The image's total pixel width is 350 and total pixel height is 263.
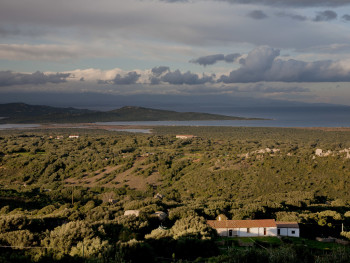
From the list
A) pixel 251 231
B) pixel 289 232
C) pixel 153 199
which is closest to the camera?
pixel 251 231

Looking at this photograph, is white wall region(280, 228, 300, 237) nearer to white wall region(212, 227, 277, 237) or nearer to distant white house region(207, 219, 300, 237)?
distant white house region(207, 219, 300, 237)

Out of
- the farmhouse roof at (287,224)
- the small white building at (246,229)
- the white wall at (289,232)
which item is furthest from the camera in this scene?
the farmhouse roof at (287,224)

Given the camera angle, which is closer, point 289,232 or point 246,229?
point 246,229

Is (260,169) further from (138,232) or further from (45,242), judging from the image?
(45,242)

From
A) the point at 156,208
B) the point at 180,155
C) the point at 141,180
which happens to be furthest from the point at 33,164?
the point at 156,208

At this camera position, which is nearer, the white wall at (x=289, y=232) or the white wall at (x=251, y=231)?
the white wall at (x=251, y=231)

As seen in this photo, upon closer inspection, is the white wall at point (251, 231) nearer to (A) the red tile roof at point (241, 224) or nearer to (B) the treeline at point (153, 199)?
(A) the red tile roof at point (241, 224)

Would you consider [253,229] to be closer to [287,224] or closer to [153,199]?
[287,224]

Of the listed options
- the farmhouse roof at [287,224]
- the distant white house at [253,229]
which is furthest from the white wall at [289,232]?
the farmhouse roof at [287,224]

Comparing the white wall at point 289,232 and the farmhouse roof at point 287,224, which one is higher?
the farmhouse roof at point 287,224

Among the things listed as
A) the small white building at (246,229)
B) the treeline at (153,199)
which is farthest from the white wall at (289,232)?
the treeline at (153,199)

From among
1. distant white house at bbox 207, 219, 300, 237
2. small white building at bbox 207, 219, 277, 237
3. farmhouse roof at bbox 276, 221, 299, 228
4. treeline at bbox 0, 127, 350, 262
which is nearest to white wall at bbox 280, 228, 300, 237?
distant white house at bbox 207, 219, 300, 237

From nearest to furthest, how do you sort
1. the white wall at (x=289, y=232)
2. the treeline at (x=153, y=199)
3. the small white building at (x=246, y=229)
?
the treeline at (x=153, y=199), the small white building at (x=246, y=229), the white wall at (x=289, y=232)

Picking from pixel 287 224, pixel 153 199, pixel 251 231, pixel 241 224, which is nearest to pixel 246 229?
pixel 251 231
